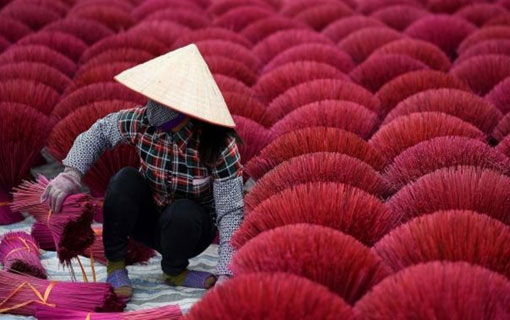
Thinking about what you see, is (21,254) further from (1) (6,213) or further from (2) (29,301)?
(1) (6,213)

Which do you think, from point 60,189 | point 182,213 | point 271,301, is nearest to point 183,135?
point 182,213

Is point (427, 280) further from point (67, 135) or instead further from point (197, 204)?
point (67, 135)

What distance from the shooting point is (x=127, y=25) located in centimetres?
336

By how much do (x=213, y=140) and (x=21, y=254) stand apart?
500 millimetres

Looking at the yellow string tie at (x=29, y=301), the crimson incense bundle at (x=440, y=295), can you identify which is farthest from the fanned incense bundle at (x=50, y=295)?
the crimson incense bundle at (x=440, y=295)

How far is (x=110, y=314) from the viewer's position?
152 centimetres

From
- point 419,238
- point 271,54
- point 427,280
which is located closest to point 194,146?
point 419,238

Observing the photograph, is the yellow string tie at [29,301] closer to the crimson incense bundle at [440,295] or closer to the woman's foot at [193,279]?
the woman's foot at [193,279]

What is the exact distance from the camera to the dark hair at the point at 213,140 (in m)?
1.60

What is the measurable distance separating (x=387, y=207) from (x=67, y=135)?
2.97 ft

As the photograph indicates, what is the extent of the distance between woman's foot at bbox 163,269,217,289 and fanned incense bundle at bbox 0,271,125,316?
17 cm

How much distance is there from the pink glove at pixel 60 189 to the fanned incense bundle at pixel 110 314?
7.7 inches

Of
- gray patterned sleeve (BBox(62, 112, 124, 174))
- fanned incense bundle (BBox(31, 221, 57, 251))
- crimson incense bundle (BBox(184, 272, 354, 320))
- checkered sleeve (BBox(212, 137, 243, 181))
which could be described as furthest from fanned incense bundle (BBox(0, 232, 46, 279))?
crimson incense bundle (BBox(184, 272, 354, 320))

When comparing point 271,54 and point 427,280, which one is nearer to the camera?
point 427,280
